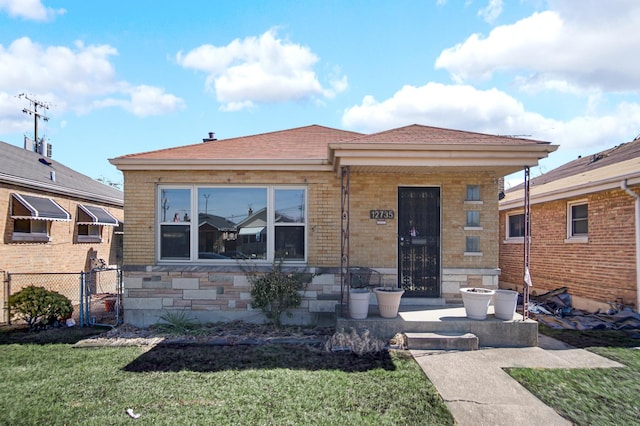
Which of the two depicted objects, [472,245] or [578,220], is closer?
[472,245]

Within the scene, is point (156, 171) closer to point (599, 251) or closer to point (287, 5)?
point (287, 5)

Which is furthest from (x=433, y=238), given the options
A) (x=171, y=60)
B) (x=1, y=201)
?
(x=1, y=201)

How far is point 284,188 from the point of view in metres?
7.89

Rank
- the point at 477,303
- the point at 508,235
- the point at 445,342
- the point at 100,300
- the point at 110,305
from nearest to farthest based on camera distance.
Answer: the point at 445,342
the point at 477,303
the point at 110,305
the point at 100,300
the point at 508,235

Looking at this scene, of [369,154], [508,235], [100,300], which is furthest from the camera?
[508,235]

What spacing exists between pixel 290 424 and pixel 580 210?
9.03 meters

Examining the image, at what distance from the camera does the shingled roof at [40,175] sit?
30.1ft

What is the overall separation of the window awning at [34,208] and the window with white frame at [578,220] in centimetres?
1233

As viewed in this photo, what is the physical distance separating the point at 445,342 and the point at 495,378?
4.03ft

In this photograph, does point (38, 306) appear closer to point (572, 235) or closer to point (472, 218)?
point (472, 218)

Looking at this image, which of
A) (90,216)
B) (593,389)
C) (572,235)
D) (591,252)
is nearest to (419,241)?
(593,389)

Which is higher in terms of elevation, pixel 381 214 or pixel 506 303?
pixel 381 214

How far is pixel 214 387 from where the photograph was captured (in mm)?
4562

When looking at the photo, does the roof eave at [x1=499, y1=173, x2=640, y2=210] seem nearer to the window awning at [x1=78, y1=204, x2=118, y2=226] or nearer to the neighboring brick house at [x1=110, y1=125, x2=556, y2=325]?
the neighboring brick house at [x1=110, y1=125, x2=556, y2=325]
